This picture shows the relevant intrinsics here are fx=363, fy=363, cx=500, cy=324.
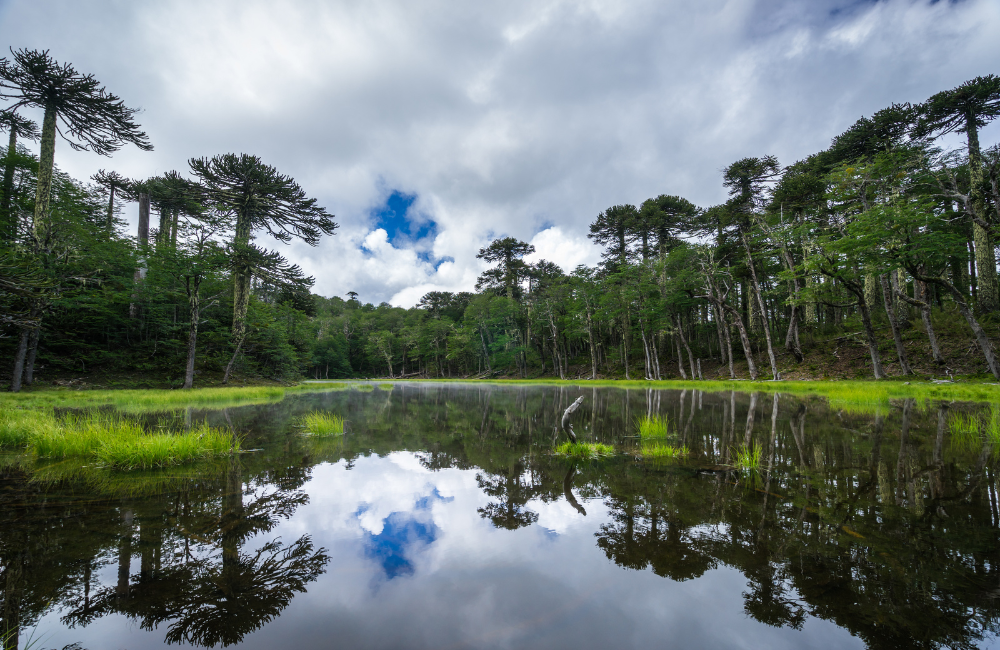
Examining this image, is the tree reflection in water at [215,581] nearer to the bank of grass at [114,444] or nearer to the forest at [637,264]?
the bank of grass at [114,444]

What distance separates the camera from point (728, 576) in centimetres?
227

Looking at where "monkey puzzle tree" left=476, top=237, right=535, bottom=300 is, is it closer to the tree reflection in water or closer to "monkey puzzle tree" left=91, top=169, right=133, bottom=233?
"monkey puzzle tree" left=91, top=169, right=133, bottom=233

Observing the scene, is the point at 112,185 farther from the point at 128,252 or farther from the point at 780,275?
the point at 780,275

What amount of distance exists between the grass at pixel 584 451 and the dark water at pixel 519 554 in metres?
0.49

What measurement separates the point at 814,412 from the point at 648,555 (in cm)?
919

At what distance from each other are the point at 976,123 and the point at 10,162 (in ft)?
179

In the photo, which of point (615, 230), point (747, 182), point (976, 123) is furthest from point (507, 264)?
point (976, 123)

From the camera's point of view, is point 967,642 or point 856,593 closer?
point 967,642

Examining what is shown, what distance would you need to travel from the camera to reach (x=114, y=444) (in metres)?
4.79

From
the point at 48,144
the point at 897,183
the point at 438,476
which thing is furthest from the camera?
the point at 48,144

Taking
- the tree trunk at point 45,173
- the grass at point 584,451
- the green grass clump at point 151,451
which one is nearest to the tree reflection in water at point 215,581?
the green grass clump at point 151,451

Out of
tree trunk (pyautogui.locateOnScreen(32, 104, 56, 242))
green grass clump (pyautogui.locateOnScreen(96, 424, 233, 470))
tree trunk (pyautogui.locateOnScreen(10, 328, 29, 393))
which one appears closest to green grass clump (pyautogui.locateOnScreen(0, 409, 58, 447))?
green grass clump (pyautogui.locateOnScreen(96, 424, 233, 470))

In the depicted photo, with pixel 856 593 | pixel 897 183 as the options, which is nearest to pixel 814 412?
pixel 856 593

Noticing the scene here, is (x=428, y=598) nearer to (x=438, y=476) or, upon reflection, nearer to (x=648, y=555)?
(x=648, y=555)
